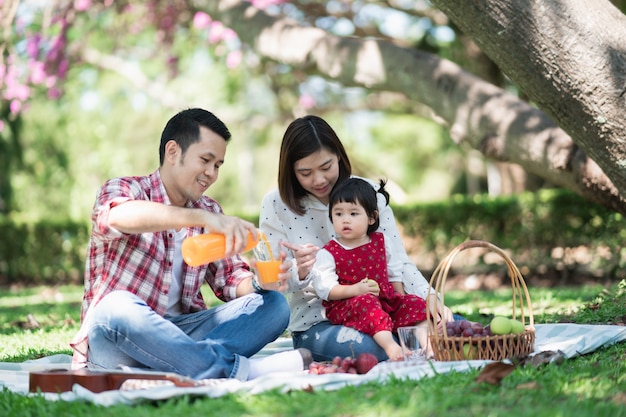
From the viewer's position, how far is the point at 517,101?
6340mm

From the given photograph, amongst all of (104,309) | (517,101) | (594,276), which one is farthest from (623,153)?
(594,276)

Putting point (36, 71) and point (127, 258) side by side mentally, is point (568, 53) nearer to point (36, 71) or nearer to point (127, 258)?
point (127, 258)

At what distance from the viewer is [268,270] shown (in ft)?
11.3

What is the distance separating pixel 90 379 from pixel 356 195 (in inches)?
59.4

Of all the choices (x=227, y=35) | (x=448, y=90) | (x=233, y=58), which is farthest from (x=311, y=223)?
(x=233, y=58)

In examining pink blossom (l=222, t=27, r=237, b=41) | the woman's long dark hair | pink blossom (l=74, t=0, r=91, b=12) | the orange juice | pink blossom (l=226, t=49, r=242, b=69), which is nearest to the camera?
the orange juice

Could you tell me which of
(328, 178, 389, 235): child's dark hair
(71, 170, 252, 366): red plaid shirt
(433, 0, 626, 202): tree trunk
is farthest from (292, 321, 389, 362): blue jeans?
(433, 0, 626, 202): tree trunk

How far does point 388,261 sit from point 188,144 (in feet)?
4.02

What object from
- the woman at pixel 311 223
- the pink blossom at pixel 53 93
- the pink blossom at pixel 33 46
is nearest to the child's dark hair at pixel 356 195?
the woman at pixel 311 223

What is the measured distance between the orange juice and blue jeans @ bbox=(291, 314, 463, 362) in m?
0.44

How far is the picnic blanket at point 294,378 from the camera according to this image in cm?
281

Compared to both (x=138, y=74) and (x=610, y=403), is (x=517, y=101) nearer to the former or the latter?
(x=610, y=403)

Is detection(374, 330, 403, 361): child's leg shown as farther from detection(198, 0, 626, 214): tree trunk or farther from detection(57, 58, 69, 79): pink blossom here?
detection(57, 58, 69, 79): pink blossom

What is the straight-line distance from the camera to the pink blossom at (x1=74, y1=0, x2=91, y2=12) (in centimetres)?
884
